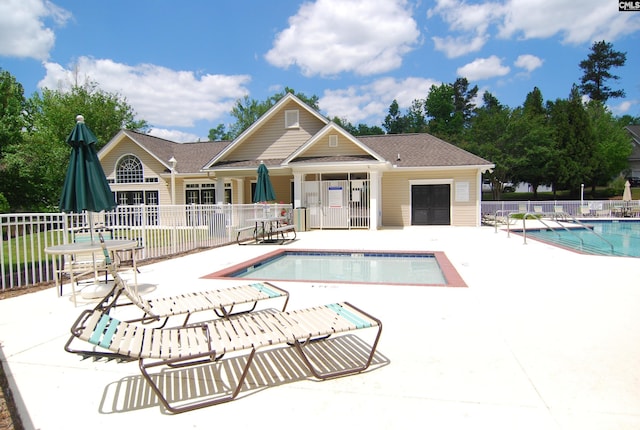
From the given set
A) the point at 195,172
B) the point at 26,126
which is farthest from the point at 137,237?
the point at 26,126

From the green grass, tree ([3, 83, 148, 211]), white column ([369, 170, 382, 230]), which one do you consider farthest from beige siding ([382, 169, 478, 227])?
tree ([3, 83, 148, 211])

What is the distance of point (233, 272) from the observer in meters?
7.92

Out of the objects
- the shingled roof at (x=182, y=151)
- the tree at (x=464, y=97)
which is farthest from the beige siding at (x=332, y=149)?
the tree at (x=464, y=97)

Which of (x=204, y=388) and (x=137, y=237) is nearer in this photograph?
(x=204, y=388)

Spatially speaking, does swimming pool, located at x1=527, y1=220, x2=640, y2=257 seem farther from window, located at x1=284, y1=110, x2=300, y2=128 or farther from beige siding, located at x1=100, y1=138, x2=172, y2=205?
beige siding, located at x1=100, y1=138, x2=172, y2=205

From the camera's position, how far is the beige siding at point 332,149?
1773 centimetres

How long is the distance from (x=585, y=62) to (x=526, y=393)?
7419 centimetres

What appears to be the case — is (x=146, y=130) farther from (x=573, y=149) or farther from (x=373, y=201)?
(x=573, y=149)

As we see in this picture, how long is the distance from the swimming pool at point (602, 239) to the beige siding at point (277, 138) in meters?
11.7

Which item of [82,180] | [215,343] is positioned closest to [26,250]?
[82,180]

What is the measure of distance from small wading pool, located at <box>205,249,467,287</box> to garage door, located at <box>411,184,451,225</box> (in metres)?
10.1

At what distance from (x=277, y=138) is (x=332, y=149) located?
3.90m

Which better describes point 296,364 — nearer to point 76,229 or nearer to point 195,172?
point 76,229

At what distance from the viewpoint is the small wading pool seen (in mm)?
7516
